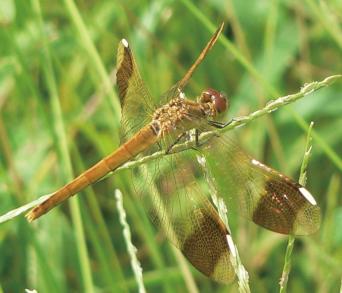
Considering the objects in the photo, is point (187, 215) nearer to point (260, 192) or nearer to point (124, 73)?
point (260, 192)

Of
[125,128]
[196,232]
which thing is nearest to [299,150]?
[125,128]

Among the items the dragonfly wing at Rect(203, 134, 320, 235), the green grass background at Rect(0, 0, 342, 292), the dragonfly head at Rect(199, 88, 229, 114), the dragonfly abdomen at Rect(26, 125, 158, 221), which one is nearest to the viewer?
the dragonfly wing at Rect(203, 134, 320, 235)

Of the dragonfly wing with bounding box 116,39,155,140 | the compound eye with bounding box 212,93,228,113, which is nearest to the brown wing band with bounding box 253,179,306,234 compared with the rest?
the compound eye with bounding box 212,93,228,113

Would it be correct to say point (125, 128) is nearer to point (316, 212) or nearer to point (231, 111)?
point (316, 212)

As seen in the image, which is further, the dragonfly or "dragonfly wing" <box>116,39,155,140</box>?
"dragonfly wing" <box>116,39,155,140</box>

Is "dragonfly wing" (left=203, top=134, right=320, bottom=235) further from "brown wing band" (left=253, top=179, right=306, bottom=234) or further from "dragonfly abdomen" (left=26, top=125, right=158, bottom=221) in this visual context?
"dragonfly abdomen" (left=26, top=125, right=158, bottom=221)

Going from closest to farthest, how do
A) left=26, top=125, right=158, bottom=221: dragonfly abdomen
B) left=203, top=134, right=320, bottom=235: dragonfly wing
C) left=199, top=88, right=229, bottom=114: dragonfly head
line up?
left=203, top=134, right=320, bottom=235: dragonfly wing → left=26, top=125, right=158, bottom=221: dragonfly abdomen → left=199, top=88, right=229, bottom=114: dragonfly head

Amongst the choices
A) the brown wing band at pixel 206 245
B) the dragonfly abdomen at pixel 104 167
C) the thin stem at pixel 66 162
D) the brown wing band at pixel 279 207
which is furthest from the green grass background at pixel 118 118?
the brown wing band at pixel 279 207
